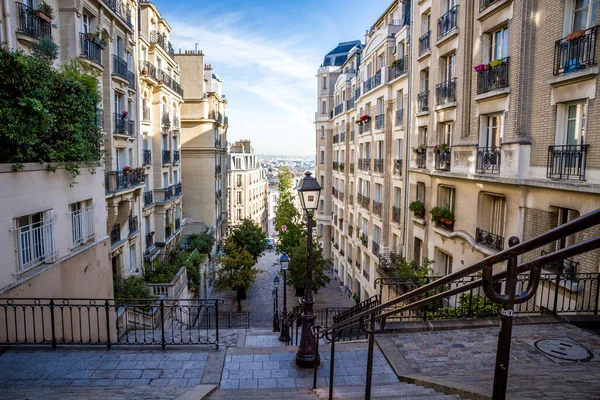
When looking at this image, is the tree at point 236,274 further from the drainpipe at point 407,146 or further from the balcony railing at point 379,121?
the balcony railing at point 379,121

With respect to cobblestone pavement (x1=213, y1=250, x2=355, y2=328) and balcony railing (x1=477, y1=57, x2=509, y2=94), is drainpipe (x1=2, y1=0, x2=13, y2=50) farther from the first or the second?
cobblestone pavement (x1=213, y1=250, x2=355, y2=328)

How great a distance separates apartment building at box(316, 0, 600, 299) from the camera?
10125 millimetres

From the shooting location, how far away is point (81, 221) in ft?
35.2

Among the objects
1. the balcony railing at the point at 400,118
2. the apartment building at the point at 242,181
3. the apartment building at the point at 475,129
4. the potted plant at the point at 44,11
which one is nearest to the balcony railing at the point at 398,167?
the apartment building at the point at 475,129

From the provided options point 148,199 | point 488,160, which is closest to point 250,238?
point 148,199

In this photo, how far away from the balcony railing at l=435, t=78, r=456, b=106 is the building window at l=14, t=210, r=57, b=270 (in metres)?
14.2

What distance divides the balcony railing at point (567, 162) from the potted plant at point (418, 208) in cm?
764

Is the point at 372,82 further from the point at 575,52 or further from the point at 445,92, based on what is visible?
the point at 575,52

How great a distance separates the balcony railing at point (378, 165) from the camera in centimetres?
2433

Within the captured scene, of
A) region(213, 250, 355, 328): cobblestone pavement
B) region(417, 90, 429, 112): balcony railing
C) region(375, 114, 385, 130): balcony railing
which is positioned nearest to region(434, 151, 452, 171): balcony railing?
region(417, 90, 429, 112): balcony railing

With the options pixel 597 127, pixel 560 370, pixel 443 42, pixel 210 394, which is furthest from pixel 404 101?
pixel 210 394

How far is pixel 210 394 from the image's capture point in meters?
6.45

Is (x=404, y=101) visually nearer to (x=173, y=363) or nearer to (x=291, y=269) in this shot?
(x=291, y=269)

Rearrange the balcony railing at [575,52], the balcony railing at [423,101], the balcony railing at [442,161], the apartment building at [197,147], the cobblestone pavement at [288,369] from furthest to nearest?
the apartment building at [197,147]
the balcony railing at [423,101]
the balcony railing at [442,161]
the balcony railing at [575,52]
the cobblestone pavement at [288,369]
